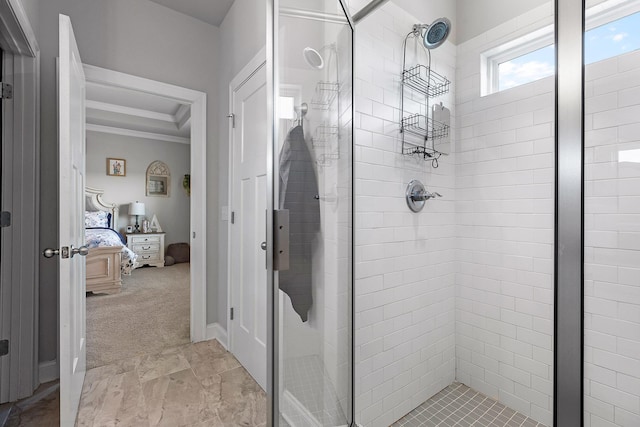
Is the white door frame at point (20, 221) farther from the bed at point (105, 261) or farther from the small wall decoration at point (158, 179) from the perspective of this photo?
the small wall decoration at point (158, 179)

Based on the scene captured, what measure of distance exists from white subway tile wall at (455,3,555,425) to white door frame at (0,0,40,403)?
242 cm

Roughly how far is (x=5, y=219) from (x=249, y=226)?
134 cm

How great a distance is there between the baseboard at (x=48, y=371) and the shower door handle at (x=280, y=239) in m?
2.02

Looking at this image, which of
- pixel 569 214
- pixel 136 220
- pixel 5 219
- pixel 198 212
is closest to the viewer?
pixel 569 214

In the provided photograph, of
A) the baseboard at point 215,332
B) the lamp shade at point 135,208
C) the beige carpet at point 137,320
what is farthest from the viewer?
the lamp shade at point 135,208

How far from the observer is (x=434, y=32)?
4.43 ft

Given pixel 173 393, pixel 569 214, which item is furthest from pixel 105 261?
pixel 569 214

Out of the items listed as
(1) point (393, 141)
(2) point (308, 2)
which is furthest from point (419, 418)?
(2) point (308, 2)

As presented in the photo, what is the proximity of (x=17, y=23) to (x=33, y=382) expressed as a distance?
2.02 metres

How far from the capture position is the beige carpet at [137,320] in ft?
7.45

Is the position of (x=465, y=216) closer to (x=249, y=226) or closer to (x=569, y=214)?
(x=569, y=214)

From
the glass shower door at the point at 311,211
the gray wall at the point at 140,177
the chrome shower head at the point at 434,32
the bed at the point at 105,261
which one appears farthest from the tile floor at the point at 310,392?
the gray wall at the point at 140,177

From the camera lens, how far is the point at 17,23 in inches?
57.6

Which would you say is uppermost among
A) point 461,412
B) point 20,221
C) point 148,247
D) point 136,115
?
point 136,115
